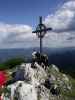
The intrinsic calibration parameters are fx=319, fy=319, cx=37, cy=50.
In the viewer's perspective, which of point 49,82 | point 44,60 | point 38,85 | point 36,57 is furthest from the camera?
point 36,57

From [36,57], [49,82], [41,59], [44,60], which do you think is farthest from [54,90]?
[36,57]

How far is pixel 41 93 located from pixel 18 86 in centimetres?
473

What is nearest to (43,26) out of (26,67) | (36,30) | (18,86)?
(36,30)

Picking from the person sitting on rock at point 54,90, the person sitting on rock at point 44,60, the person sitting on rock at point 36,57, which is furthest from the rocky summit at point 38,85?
the person sitting on rock at point 36,57

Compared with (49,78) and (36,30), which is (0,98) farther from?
(36,30)

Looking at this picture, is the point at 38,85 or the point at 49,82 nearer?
the point at 38,85

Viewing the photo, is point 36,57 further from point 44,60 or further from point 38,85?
point 38,85

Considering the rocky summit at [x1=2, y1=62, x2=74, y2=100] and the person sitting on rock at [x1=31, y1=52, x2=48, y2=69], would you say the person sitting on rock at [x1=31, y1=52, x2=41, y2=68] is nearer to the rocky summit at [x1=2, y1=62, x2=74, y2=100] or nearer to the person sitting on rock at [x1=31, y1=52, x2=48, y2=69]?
A: the person sitting on rock at [x1=31, y1=52, x2=48, y2=69]

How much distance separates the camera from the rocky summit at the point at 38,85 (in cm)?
4509

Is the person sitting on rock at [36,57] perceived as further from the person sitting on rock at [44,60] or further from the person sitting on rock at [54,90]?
the person sitting on rock at [54,90]

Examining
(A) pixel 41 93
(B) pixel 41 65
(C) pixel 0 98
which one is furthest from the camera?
(B) pixel 41 65

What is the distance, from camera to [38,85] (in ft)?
164

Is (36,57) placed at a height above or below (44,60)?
above

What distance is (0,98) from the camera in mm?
43219
